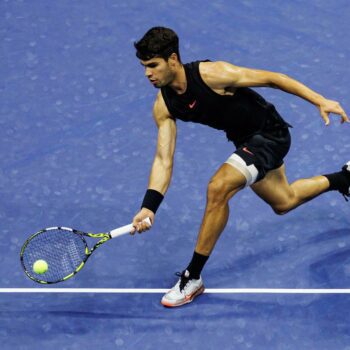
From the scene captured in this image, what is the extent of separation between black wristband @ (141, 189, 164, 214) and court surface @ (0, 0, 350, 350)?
2.68 ft

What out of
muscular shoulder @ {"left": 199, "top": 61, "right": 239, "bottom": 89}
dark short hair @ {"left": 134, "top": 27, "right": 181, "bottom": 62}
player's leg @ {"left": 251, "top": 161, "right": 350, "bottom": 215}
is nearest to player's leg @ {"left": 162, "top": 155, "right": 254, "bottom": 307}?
player's leg @ {"left": 251, "top": 161, "right": 350, "bottom": 215}

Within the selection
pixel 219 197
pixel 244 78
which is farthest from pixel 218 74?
pixel 219 197

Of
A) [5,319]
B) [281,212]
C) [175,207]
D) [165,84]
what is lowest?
[5,319]

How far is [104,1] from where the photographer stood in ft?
30.6

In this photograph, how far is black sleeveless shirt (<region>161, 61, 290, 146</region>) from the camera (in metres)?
5.75

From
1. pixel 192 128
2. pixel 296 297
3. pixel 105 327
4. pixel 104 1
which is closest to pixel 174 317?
pixel 105 327

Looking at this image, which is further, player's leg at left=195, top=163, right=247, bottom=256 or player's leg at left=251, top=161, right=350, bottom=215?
player's leg at left=251, top=161, right=350, bottom=215

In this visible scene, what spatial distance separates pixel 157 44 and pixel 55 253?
5.72 feet

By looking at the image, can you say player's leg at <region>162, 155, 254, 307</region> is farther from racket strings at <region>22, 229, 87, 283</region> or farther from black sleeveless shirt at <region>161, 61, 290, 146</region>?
racket strings at <region>22, 229, 87, 283</region>

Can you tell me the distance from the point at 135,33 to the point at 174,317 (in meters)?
3.75

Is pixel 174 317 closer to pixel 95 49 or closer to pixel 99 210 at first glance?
pixel 99 210

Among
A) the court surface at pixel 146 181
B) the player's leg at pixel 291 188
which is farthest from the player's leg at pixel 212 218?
the player's leg at pixel 291 188

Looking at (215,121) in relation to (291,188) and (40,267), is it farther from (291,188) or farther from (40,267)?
(40,267)

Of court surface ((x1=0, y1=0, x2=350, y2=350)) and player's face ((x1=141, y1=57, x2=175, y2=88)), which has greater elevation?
player's face ((x1=141, y1=57, x2=175, y2=88))
